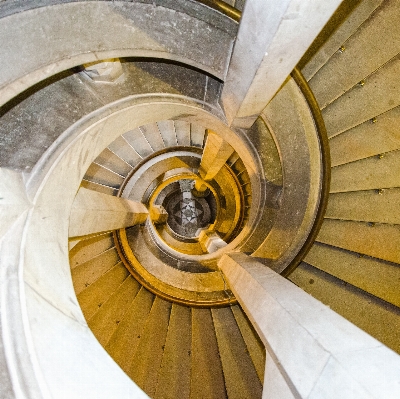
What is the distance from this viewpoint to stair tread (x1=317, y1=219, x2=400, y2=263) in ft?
11.5

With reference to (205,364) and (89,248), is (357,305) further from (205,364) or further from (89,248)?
(89,248)

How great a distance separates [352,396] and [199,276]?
4735mm

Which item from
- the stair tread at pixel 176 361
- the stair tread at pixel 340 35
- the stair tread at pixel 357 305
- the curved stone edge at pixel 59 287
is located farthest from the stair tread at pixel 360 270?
the curved stone edge at pixel 59 287

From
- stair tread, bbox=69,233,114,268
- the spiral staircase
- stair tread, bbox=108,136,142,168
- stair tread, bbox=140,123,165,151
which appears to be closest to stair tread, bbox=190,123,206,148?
stair tread, bbox=140,123,165,151

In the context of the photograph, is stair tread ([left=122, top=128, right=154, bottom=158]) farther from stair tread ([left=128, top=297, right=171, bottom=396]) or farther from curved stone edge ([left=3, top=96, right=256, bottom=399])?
curved stone edge ([left=3, top=96, right=256, bottom=399])

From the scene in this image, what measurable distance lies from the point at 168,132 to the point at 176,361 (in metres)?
4.43

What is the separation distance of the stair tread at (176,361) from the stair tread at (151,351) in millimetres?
91

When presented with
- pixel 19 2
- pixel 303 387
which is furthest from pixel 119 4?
pixel 303 387

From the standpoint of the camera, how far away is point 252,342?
14.8 feet

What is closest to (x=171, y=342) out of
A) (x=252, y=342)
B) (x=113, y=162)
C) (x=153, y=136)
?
(x=252, y=342)

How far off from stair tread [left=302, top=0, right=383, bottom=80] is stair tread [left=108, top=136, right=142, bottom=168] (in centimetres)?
406

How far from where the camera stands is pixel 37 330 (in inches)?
60.8

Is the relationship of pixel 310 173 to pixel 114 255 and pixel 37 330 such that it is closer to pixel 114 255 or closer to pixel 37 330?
pixel 37 330

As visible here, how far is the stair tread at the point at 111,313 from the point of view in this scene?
4.61 metres
